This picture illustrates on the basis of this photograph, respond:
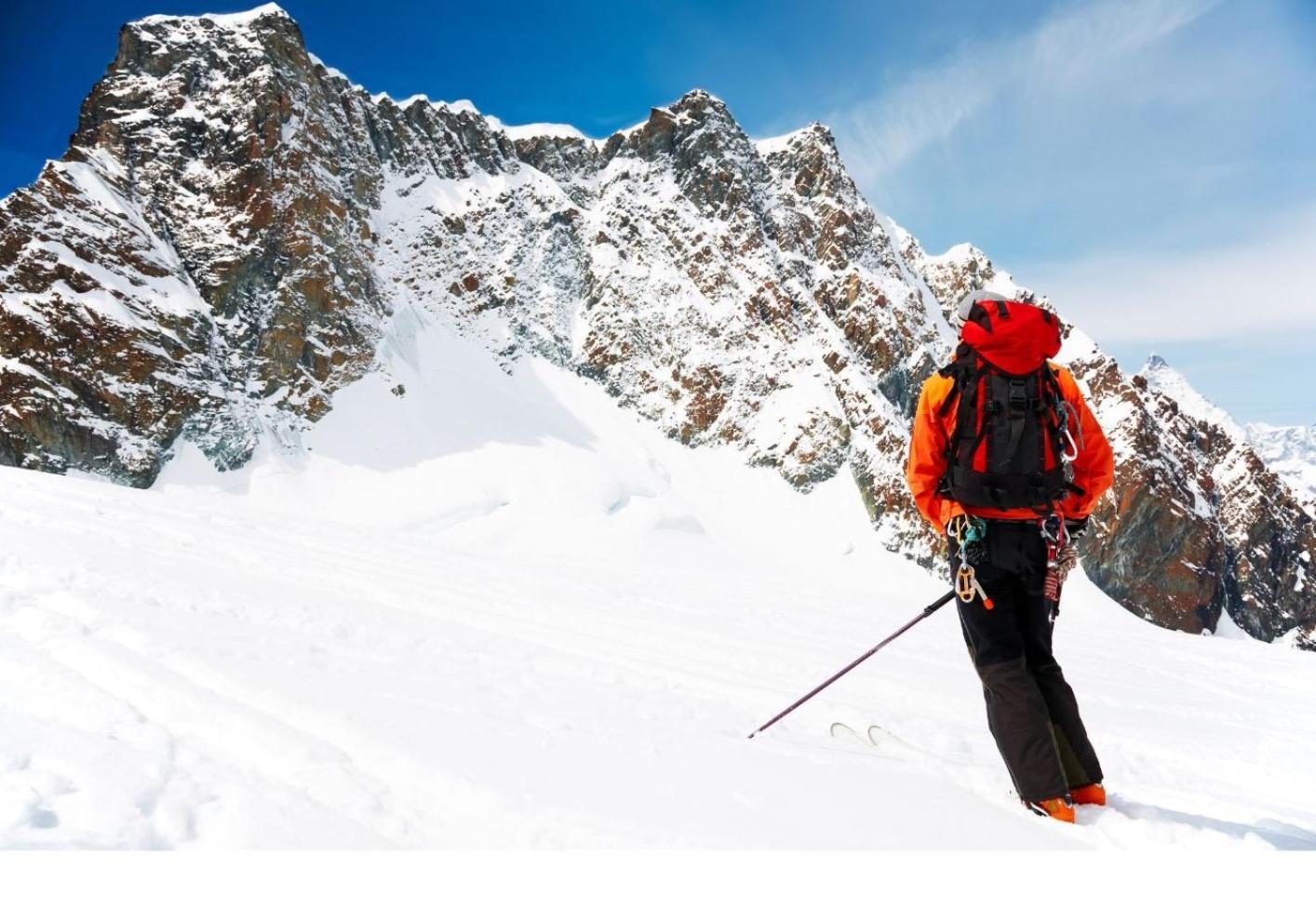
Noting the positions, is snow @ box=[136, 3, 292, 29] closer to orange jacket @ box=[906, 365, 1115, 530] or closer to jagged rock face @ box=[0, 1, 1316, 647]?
jagged rock face @ box=[0, 1, 1316, 647]

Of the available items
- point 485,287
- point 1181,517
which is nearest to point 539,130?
point 485,287

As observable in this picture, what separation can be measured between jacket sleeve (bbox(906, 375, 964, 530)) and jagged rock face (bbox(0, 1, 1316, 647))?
48114mm

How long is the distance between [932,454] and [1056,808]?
6.07 feet

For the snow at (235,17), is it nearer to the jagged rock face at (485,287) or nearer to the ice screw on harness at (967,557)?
the jagged rock face at (485,287)

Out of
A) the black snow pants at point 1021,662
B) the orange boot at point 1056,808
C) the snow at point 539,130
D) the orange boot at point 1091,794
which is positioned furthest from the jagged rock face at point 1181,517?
the orange boot at point 1056,808

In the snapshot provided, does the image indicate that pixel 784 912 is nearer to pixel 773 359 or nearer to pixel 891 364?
pixel 773 359

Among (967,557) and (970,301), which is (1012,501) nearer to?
(967,557)

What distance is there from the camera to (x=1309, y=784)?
16.6 ft

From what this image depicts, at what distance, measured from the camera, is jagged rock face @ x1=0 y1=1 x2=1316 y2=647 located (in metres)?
41.8

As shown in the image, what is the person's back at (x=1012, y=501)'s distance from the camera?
3.55 metres

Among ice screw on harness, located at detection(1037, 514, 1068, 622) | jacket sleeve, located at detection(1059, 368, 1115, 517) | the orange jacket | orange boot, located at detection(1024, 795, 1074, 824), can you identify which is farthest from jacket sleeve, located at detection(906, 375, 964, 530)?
orange boot, located at detection(1024, 795, 1074, 824)

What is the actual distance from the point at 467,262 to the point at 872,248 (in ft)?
151

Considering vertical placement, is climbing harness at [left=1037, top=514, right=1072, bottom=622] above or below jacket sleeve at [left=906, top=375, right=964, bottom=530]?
below

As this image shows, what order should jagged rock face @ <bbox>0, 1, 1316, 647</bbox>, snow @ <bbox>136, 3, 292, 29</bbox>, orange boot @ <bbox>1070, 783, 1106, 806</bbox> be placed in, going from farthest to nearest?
snow @ <bbox>136, 3, 292, 29</bbox>, jagged rock face @ <bbox>0, 1, 1316, 647</bbox>, orange boot @ <bbox>1070, 783, 1106, 806</bbox>
